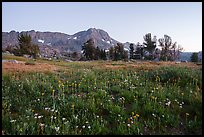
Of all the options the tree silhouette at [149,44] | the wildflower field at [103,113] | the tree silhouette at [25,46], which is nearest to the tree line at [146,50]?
the tree silhouette at [149,44]

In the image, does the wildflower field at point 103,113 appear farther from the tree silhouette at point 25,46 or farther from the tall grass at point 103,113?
the tree silhouette at point 25,46

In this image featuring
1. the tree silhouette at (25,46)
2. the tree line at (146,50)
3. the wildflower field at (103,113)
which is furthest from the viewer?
the tree line at (146,50)

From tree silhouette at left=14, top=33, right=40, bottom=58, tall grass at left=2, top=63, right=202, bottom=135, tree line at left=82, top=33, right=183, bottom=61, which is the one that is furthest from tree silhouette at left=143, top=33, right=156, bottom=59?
tall grass at left=2, top=63, right=202, bottom=135

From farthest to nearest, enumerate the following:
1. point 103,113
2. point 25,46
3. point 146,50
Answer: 1. point 146,50
2. point 25,46
3. point 103,113

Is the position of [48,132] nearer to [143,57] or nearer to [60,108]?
[60,108]

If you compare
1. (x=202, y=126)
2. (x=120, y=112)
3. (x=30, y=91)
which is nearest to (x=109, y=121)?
(x=120, y=112)

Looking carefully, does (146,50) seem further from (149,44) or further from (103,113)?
(103,113)

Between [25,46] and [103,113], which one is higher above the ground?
[25,46]

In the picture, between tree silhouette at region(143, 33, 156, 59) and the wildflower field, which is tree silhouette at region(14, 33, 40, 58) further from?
the wildflower field

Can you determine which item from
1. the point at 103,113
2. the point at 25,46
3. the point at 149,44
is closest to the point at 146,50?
the point at 149,44

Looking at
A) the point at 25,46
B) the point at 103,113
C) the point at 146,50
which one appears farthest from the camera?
the point at 146,50

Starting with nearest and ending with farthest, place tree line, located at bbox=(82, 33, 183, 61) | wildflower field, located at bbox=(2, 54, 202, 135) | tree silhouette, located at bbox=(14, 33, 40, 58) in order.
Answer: wildflower field, located at bbox=(2, 54, 202, 135) → tree silhouette, located at bbox=(14, 33, 40, 58) → tree line, located at bbox=(82, 33, 183, 61)

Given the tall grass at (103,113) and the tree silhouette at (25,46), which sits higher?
the tree silhouette at (25,46)

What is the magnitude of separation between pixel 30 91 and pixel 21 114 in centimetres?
221
